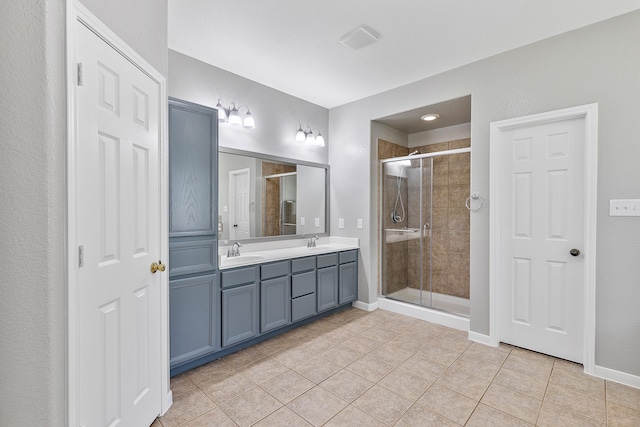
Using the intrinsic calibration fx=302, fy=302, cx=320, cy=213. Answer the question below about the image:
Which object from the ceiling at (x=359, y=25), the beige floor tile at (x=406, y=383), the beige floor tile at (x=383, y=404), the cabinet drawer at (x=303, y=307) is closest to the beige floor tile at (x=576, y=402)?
the beige floor tile at (x=406, y=383)

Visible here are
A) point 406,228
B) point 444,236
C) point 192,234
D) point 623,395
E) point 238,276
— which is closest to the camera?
point 623,395

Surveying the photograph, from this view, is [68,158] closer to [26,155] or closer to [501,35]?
[26,155]

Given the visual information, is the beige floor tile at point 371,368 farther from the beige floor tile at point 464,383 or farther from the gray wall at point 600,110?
the gray wall at point 600,110

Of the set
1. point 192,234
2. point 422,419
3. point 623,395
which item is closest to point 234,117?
point 192,234

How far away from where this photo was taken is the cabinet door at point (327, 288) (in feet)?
11.2

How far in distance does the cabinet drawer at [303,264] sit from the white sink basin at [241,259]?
30cm

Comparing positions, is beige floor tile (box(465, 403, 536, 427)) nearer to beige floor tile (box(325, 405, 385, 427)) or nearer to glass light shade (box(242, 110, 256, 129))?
beige floor tile (box(325, 405, 385, 427))

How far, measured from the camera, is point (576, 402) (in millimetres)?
1987

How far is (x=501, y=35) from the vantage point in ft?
8.13

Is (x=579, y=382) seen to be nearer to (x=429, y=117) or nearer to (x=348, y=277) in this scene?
(x=348, y=277)

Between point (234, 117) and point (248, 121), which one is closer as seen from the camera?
point (234, 117)

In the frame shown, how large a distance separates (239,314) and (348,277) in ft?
5.14

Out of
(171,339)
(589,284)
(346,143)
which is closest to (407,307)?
(589,284)

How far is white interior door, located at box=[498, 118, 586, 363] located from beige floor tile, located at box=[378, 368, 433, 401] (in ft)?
3.70
